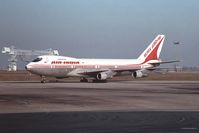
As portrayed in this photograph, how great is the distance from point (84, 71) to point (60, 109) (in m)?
43.5

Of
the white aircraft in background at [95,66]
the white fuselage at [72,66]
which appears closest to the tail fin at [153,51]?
the white aircraft in background at [95,66]

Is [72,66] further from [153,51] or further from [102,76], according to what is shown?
[153,51]

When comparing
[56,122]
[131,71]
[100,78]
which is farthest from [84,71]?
[56,122]

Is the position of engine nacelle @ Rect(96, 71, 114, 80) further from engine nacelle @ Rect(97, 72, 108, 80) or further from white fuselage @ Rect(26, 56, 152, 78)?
white fuselage @ Rect(26, 56, 152, 78)

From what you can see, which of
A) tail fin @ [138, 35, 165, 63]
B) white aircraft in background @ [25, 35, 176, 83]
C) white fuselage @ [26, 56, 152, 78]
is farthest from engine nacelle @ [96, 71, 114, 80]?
tail fin @ [138, 35, 165, 63]

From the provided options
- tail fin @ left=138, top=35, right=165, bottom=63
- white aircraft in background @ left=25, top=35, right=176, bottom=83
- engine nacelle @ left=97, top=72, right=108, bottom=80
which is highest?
tail fin @ left=138, top=35, right=165, bottom=63

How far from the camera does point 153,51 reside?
73.1 m

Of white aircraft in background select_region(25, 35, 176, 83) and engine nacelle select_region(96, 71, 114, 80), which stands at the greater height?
white aircraft in background select_region(25, 35, 176, 83)

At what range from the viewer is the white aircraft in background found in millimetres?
62438

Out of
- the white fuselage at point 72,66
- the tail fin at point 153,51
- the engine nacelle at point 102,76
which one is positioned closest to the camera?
the white fuselage at point 72,66

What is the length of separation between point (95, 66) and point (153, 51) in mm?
11633

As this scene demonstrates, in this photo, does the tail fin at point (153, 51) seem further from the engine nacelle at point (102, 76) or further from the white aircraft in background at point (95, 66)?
the engine nacelle at point (102, 76)

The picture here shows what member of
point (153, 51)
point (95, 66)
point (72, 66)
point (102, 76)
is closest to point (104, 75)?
point (102, 76)

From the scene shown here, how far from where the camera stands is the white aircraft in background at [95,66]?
62.4 m
